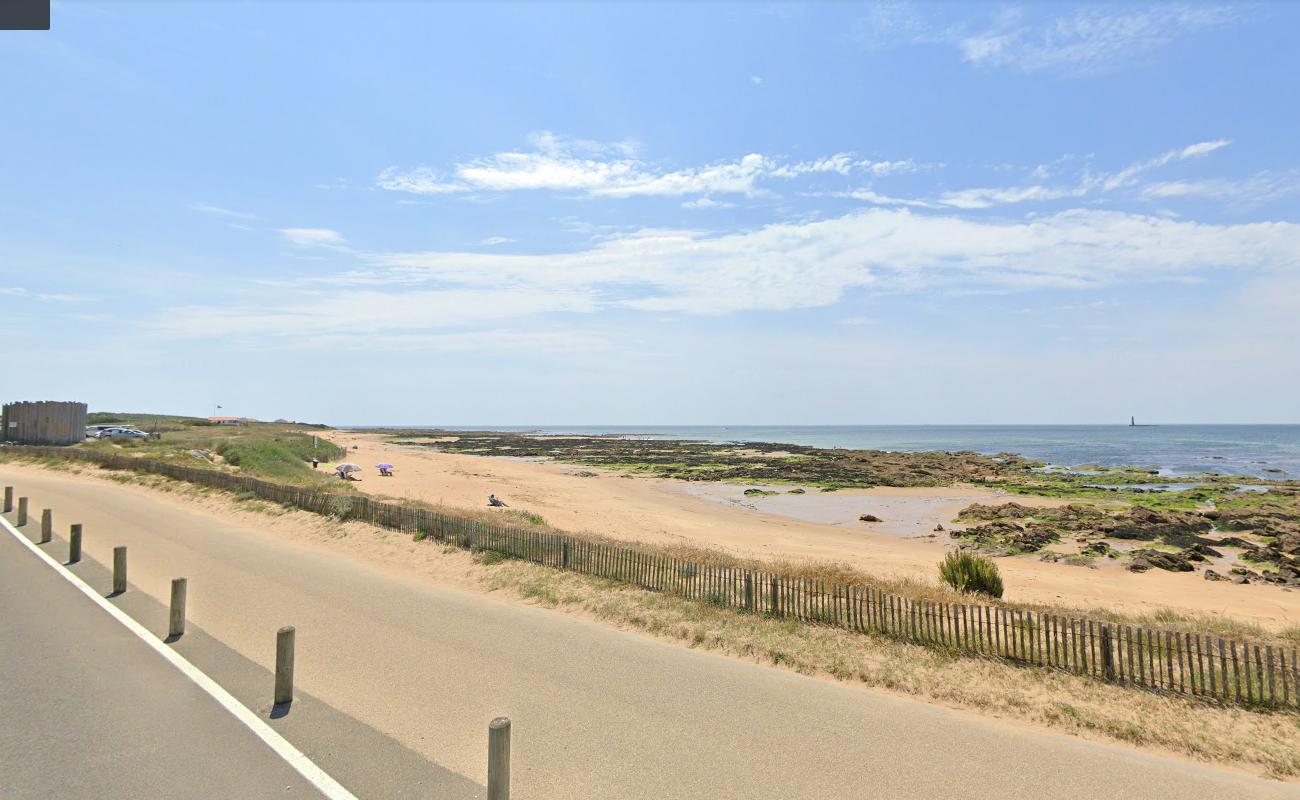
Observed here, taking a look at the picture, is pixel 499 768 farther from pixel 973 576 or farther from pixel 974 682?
pixel 973 576

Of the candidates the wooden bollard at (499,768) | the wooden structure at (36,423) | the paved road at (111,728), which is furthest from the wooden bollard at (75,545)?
the wooden structure at (36,423)

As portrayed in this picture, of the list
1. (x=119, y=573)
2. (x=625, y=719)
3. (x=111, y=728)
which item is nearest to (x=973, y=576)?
(x=625, y=719)

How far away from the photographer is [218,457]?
4828cm

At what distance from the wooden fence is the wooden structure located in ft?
183

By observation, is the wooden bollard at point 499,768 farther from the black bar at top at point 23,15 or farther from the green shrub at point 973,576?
the green shrub at point 973,576

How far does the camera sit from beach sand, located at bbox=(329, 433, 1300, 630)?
20.9 metres

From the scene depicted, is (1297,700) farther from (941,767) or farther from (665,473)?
(665,473)

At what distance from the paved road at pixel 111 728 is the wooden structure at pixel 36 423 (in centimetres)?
5707

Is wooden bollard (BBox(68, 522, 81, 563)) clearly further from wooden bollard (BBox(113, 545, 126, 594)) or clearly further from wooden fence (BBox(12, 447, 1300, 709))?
wooden fence (BBox(12, 447, 1300, 709))

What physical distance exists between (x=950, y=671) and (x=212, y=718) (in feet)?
34.5

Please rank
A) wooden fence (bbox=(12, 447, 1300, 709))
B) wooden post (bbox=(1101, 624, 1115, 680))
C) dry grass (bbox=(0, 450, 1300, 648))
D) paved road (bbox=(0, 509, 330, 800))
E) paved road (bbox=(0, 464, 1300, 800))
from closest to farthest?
paved road (bbox=(0, 509, 330, 800)), paved road (bbox=(0, 464, 1300, 800)), wooden fence (bbox=(12, 447, 1300, 709)), wooden post (bbox=(1101, 624, 1115, 680)), dry grass (bbox=(0, 450, 1300, 648))

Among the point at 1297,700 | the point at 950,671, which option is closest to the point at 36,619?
the point at 950,671

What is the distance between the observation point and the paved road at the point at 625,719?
709 cm

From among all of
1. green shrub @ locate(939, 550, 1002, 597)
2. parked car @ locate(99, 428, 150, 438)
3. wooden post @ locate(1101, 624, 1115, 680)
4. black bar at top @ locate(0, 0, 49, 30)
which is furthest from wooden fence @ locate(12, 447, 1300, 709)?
parked car @ locate(99, 428, 150, 438)
